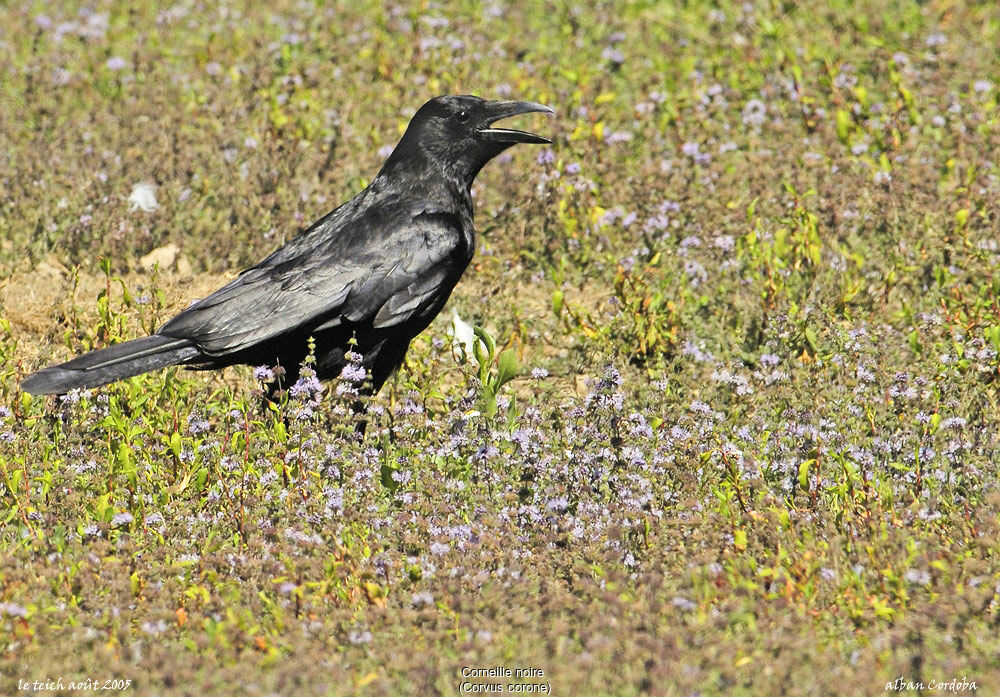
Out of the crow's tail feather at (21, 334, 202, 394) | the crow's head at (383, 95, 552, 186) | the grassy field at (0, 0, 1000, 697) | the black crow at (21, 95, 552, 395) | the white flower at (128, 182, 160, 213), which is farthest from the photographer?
the white flower at (128, 182, 160, 213)

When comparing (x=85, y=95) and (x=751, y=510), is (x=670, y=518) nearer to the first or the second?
(x=751, y=510)

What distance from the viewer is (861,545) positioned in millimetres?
4367

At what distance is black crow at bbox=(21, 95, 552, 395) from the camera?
18.6 ft

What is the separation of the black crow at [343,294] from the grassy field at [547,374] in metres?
0.25

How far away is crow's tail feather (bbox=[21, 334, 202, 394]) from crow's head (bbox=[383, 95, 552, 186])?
57.6 inches

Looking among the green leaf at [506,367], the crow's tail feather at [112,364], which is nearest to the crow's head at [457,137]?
the green leaf at [506,367]

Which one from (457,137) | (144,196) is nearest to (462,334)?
(457,137)

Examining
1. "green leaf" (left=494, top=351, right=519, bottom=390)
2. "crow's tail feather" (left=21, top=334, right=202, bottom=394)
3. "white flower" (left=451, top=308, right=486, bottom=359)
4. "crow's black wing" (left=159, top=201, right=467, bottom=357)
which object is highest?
"crow's black wing" (left=159, top=201, right=467, bottom=357)

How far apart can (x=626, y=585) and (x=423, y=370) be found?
90.3 inches

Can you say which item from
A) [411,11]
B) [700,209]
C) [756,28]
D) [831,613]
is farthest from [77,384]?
[756,28]

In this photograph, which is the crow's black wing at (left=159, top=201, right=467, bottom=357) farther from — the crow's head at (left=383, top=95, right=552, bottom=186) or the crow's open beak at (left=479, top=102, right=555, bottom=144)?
the crow's open beak at (left=479, top=102, right=555, bottom=144)

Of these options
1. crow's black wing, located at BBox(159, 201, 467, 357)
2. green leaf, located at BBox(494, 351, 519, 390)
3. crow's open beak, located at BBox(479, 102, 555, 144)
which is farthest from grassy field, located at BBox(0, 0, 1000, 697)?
crow's open beak, located at BBox(479, 102, 555, 144)

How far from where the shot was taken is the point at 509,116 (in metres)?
6.59

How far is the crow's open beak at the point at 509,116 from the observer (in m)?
6.50
